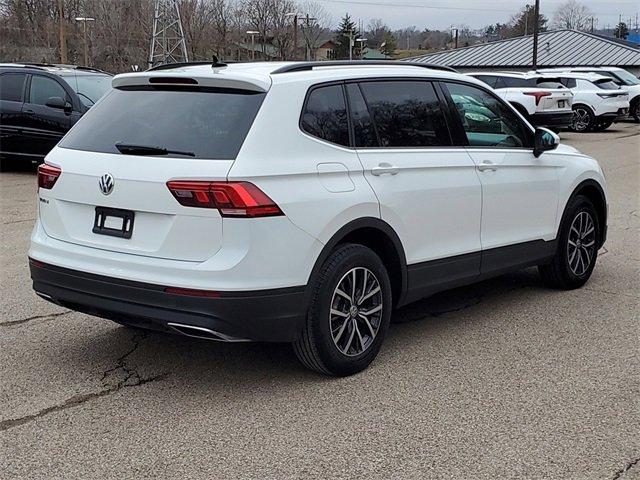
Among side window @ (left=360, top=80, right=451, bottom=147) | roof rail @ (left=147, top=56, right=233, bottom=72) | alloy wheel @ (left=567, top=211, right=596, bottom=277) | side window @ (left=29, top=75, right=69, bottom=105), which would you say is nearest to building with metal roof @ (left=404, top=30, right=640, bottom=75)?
side window @ (left=29, top=75, right=69, bottom=105)

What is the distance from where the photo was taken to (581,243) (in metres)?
6.96

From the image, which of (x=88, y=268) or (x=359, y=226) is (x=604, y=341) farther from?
(x=88, y=268)

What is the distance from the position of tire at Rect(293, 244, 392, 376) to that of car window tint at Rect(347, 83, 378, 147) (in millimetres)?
647

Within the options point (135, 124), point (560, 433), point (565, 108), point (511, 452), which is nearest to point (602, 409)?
point (560, 433)

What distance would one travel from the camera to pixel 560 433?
4133mm

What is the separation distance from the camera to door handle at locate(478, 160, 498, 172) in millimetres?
5758

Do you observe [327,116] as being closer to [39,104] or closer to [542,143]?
[542,143]

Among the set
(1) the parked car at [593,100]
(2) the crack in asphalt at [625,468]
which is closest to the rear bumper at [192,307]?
(2) the crack in asphalt at [625,468]

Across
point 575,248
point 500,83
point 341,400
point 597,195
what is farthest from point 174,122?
point 500,83

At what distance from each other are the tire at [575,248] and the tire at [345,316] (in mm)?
2247

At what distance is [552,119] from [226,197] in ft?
62.5

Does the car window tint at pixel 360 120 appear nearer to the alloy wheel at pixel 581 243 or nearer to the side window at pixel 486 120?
the side window at pixel 486 120

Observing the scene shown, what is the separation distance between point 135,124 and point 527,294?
11.8 feet

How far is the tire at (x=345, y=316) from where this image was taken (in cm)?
458
